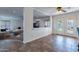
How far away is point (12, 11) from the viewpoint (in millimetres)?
2104

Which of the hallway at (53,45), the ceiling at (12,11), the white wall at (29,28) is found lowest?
the hallway at (53,45)

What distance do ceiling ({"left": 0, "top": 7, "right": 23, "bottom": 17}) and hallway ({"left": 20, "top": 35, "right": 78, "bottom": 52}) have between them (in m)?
0.70

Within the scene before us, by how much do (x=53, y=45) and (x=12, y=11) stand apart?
1166 mm

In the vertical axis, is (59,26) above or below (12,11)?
below

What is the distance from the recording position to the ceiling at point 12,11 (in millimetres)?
2030

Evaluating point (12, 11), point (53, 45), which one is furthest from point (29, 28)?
point (53, 45)

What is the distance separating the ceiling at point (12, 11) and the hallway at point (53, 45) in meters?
0.70

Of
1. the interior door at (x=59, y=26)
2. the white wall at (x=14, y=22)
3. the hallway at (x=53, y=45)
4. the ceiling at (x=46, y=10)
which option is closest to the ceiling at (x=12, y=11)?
the white wall at (x=14, y=22)

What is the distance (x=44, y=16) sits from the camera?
2.33 metres

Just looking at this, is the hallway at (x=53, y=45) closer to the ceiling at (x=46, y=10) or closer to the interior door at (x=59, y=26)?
the interior door at (x=59, y=26)

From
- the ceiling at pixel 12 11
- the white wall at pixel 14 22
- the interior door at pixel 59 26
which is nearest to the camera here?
the ceiling at pixel 12 11

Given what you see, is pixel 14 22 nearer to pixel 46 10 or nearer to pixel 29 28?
pixel 29 28

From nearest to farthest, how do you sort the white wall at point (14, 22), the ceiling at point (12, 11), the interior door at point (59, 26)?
the ceiling at point (12, 11)
the white wall at point (14, 22)
the interior door at point (59, 26)
